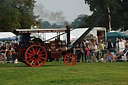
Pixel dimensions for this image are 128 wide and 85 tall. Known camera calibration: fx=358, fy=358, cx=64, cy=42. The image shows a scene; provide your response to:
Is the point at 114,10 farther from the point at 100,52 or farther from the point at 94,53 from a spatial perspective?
the point at 94,53

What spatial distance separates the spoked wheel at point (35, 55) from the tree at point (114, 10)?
39.3m

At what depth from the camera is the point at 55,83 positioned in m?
9.96

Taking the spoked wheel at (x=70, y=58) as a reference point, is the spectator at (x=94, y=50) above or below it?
above

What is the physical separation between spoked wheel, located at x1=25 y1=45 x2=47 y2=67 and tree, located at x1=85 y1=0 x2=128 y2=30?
3932 cm

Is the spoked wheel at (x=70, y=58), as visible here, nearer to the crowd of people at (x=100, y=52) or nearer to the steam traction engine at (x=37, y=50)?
the steam traction engine at (x=37, y=50)

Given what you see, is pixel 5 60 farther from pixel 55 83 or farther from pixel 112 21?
pixel 112 21

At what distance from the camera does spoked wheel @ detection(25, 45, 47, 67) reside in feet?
57.3

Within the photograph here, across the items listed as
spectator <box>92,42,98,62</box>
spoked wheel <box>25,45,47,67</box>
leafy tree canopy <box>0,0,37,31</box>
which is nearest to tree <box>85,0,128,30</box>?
leafy tree canopy <box>0,0,37,31</box>

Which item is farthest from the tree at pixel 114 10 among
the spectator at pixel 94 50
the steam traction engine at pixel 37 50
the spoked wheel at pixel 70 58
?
the steam traction engine at pixel 37 50

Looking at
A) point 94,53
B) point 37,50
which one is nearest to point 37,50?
point 37,50

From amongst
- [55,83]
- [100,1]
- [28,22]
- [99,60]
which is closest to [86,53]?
[99,60]

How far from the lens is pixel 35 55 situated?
57.6 feet

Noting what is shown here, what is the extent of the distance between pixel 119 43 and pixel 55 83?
1452 cm

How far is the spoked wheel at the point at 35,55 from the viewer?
1745 cm
